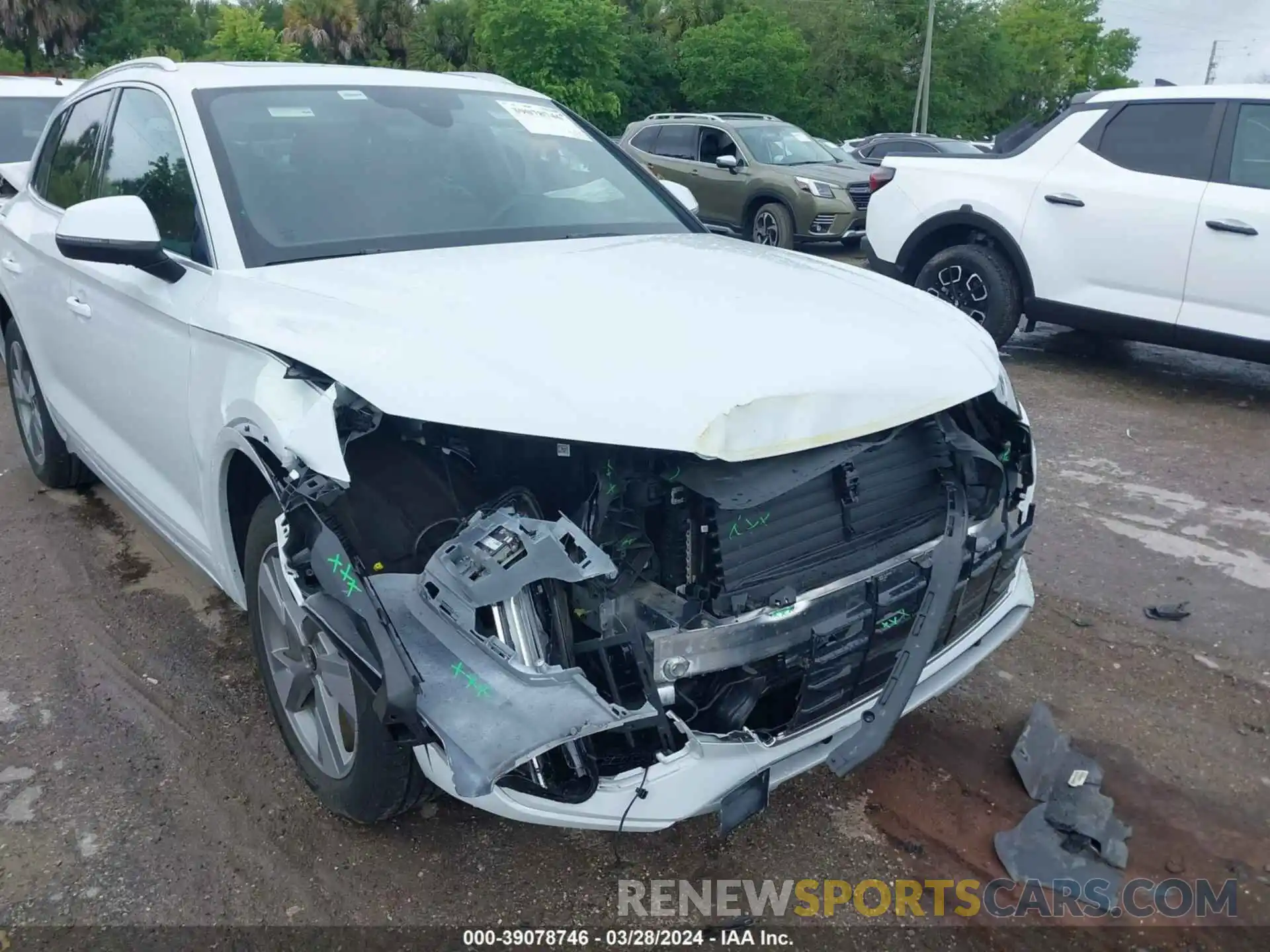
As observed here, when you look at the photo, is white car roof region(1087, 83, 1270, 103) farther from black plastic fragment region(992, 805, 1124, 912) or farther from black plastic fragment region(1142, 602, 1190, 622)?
black plastic fragment region(992, 805, 1124, 912)

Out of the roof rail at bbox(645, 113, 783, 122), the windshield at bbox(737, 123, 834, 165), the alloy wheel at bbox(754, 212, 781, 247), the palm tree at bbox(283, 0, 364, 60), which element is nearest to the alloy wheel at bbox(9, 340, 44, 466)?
the alloy wheel at bbox(754, 212, 781, 247)

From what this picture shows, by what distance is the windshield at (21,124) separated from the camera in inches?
306

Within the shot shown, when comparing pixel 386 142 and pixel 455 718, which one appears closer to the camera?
pixel 455 718

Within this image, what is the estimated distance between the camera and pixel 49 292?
155 inches

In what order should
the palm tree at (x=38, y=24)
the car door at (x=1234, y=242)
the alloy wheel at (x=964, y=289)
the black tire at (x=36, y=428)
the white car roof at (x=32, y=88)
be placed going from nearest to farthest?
the black tire at (x=36, y=428) → the car door at (x=1234, y=242) → the alloy wheel at (x=964, y=289) → the white car roof at (x=32, y=88) → the palm tree at (x=38, y=24)

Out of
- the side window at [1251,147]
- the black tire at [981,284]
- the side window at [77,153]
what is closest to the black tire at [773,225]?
the black tire at [981,284]

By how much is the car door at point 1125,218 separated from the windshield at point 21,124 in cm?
742

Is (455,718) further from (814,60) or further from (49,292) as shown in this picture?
(814,60)

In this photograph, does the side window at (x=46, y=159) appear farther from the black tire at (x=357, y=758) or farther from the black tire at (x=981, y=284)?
the black tire at (x=981, y=284)

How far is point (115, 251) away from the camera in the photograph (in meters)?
2.72

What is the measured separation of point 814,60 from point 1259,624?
37.7m

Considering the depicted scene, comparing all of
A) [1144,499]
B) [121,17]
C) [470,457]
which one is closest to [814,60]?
[121,17]

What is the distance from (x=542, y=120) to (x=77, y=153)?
187cm

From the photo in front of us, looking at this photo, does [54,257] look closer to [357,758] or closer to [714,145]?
[357,758]
